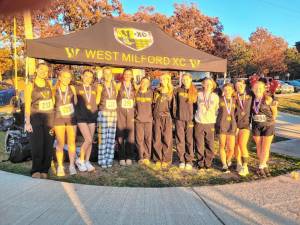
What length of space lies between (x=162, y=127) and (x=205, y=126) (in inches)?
34.6

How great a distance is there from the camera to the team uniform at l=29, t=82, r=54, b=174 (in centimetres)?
528

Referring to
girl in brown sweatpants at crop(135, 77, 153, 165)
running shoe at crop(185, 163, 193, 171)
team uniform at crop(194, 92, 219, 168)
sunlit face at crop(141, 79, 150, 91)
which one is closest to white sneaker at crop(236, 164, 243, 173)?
team uniform at crop(194, 92, 219, 168)

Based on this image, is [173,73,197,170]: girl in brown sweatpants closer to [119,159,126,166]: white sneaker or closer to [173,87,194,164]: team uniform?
[173,87,194,164]: team uniform

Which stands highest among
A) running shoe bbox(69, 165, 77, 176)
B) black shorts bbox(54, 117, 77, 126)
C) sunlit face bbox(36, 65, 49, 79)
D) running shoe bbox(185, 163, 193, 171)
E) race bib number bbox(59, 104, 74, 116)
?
sunlit face bbox(36, 65, 49, 79)

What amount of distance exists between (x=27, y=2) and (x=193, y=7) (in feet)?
111

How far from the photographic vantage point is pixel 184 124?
6324mm

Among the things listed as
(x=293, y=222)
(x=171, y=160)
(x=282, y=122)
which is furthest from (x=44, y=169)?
(x=282, y=122)

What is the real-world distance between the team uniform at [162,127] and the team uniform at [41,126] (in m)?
2.05

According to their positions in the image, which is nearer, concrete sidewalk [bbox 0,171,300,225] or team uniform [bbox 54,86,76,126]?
concrete sidewalk [bbox 0,171,300,225]

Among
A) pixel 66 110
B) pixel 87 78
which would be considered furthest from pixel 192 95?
pixel 66 110

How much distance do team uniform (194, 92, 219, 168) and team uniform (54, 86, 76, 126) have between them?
233cm

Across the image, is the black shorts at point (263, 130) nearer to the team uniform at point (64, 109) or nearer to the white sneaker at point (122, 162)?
the white sneaker at point (122, 162)

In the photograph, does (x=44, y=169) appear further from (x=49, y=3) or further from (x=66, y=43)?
(x=49, y=3)

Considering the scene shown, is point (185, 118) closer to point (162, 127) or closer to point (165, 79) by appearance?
point (162, 127)
